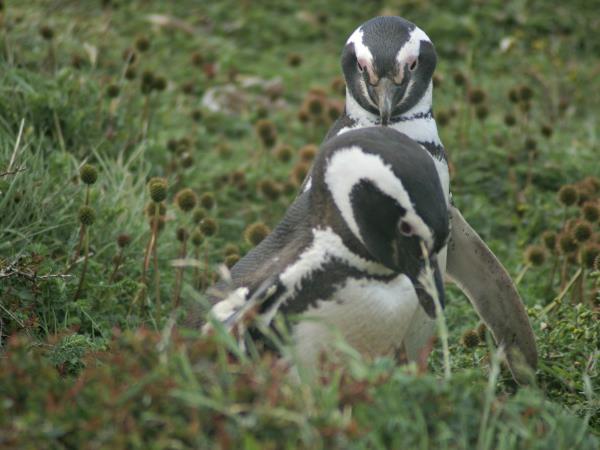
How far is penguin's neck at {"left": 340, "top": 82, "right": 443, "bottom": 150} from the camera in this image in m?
4.03

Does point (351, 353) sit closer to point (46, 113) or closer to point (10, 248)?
point (10, 248)

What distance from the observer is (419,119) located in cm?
408

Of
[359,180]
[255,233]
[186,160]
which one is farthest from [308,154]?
[359,180]

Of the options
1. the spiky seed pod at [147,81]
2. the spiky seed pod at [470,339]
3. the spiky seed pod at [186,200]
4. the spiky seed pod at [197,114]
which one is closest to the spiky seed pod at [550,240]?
the spiky seed pod at [470,339]

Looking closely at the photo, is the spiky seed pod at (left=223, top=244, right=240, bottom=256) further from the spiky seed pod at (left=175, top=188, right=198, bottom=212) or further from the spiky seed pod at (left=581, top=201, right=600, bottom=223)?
the spiky seed pod at (left=581, top=201, right=600, bottom=223)

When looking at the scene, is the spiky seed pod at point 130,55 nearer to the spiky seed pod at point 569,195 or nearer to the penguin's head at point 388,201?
the spiky seed pod at point 569,195

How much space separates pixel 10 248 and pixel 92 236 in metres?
0.44

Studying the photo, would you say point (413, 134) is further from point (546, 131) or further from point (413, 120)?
point (546, 131)

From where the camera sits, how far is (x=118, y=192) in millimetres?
5137

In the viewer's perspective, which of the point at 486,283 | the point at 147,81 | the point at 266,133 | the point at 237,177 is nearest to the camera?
the point at 486,283

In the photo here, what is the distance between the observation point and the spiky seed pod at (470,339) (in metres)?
4.40

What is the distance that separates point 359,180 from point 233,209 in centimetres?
269

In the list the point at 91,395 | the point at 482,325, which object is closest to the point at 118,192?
the point at 482,325

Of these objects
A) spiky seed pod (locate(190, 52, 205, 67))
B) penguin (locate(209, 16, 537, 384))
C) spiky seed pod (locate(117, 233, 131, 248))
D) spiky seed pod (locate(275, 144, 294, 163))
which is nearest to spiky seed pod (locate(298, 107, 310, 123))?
spiky seed pod (locate(275, 144, 294, 163))
